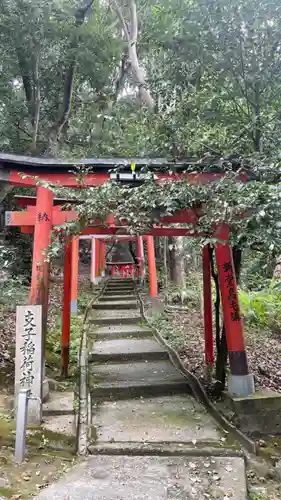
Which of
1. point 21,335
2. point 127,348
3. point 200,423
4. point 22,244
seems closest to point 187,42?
point 21,335

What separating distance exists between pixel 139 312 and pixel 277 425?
7271 millimetres

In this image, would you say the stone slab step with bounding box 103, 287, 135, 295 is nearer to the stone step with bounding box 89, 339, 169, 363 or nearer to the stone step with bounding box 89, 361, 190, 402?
the stone step with bounding box 89, 339, 169, 363

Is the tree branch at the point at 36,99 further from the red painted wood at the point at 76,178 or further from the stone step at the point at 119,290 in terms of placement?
the stone step at the point at 119,290

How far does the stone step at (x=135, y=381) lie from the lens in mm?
6762

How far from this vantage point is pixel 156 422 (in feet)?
18.6

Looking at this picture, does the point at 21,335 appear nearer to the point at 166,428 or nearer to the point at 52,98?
the point at 166,428

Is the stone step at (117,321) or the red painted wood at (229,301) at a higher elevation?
the red painted wood at (229,301)

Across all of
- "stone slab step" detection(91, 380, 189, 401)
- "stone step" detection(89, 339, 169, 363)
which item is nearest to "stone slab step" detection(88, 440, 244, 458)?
"stone slab step" detection(91, 380, 189, 401)

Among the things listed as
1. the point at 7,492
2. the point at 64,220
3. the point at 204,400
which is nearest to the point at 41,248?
the point at 64,220

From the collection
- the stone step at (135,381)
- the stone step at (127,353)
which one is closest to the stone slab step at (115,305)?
the stone step at (127,353)

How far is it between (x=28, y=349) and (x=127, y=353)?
3358 millimetres

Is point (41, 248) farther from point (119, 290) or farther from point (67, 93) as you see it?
point (119, 290)

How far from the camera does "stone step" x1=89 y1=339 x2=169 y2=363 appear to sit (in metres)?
8.45

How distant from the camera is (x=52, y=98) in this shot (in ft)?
43.0
